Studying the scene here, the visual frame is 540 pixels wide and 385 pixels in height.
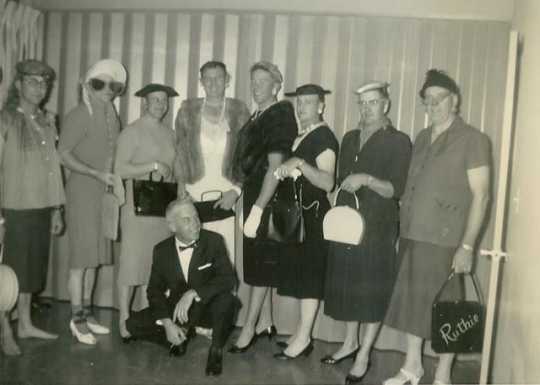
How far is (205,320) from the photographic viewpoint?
2596 millimetres

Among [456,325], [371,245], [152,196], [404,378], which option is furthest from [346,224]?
[152,196]

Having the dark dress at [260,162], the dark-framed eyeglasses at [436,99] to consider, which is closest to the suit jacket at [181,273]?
the dark dress at [260,162]

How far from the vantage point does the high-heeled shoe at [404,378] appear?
8.01 feet

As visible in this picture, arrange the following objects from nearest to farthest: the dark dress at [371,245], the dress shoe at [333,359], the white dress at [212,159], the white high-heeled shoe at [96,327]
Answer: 1. the dark dress at [371,245]
2. the dress shoe at [333,359]
3. the white dress at [212,159]
4. the white high-heeled shoe at [96,327]

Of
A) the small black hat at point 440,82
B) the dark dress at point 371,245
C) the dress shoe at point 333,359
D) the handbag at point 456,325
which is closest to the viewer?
the handbag at point 456,325

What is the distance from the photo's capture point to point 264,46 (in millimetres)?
2984

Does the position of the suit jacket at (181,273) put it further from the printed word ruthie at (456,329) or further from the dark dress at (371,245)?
the printed word ruthie at (456,329)

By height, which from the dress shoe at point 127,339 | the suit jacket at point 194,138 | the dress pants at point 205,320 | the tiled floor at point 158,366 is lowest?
the tiled floor at point 158,366

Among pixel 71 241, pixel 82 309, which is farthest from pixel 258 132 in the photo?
pixel 82 309

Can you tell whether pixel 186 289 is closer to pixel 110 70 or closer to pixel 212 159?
pixel 212 159

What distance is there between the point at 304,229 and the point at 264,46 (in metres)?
1.06

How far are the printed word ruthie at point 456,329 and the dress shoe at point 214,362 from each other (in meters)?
0.98

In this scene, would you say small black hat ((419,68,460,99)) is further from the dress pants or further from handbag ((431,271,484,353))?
the dress pants

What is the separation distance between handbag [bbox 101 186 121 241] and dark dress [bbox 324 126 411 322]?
109 cm
